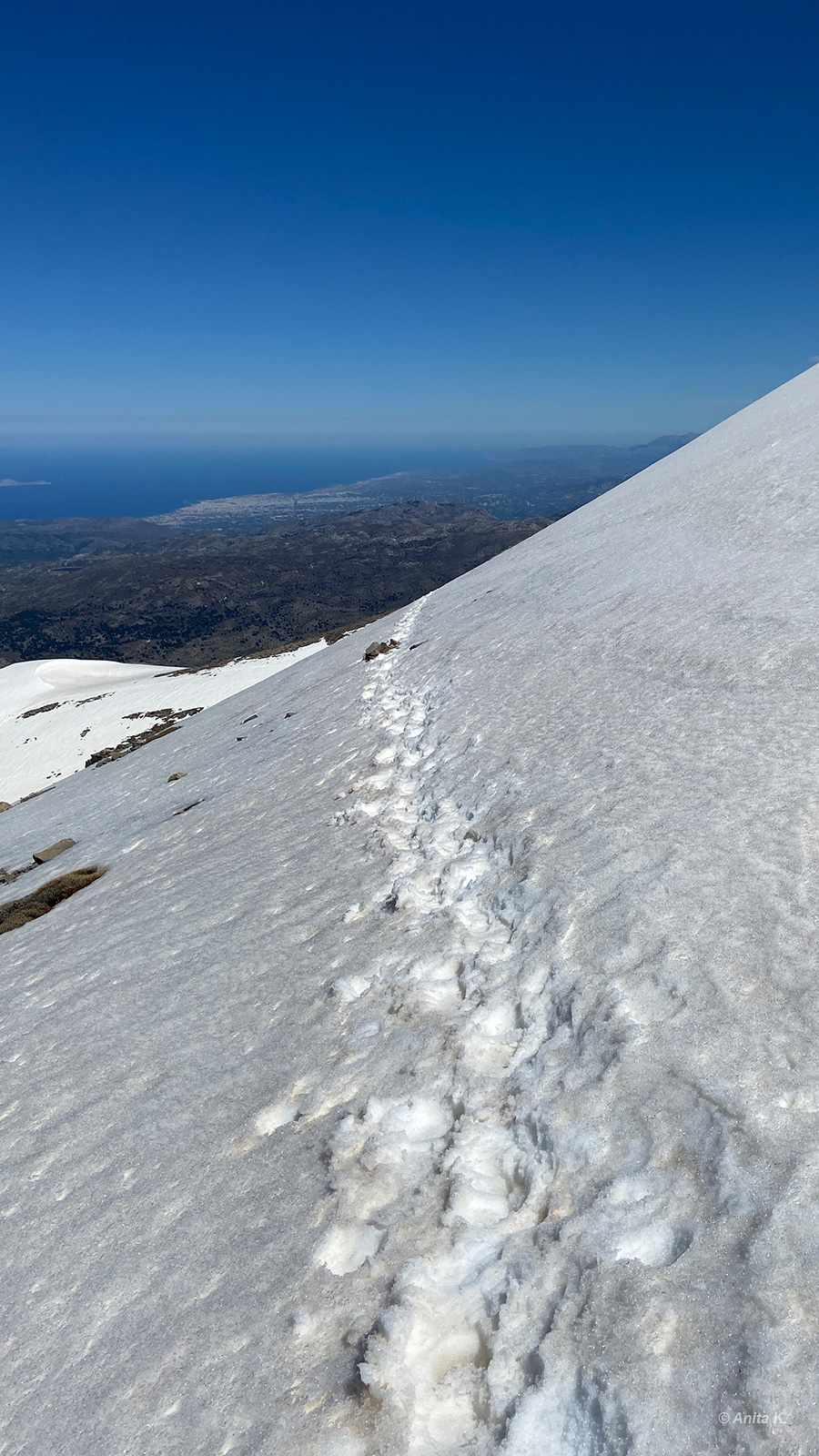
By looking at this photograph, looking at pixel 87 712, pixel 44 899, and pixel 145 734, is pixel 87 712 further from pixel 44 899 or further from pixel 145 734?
pixel 44 899

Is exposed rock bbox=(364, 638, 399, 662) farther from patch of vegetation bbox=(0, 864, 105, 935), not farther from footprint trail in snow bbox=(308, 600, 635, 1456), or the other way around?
footprint trail in snow bbox=(308, 600, 635, 1456)

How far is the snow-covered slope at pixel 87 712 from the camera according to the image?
1553 inches

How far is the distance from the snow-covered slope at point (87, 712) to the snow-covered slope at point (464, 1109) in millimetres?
31020

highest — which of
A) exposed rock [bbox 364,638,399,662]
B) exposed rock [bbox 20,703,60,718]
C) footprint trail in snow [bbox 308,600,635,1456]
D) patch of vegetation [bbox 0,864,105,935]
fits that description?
exposed rock [bbox 364,638,399,662]

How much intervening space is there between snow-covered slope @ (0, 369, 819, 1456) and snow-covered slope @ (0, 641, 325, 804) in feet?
102

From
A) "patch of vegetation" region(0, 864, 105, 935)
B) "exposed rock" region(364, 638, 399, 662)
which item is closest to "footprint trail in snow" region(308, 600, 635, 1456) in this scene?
"patch of vegetation" region(0, 864, 105, 935)

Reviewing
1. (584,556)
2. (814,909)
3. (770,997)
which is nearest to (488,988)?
(770,997)

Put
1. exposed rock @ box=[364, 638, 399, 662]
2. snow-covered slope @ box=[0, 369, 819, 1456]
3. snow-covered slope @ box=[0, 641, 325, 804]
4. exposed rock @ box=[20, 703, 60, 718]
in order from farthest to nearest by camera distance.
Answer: exposed rock @ box=[20, 703, 60, 718], snow-covered slope @ box=[0, 641, 325, 804], exposed rock @ box=[364, 638, 399, 662], snow-covered slope @ box=[0, 369, 819, 1456]

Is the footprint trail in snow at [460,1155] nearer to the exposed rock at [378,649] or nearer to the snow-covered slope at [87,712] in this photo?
the exposed rock at [378,649]

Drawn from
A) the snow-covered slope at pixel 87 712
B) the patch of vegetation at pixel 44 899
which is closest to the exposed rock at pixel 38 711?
the snow-covered slope at pixel 87 712

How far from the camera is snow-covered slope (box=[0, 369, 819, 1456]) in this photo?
3352mm

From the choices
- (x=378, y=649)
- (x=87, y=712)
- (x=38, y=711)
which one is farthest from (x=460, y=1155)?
(x=38, y=711)

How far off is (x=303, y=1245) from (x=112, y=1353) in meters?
1.28

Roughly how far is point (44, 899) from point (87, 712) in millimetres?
35996
